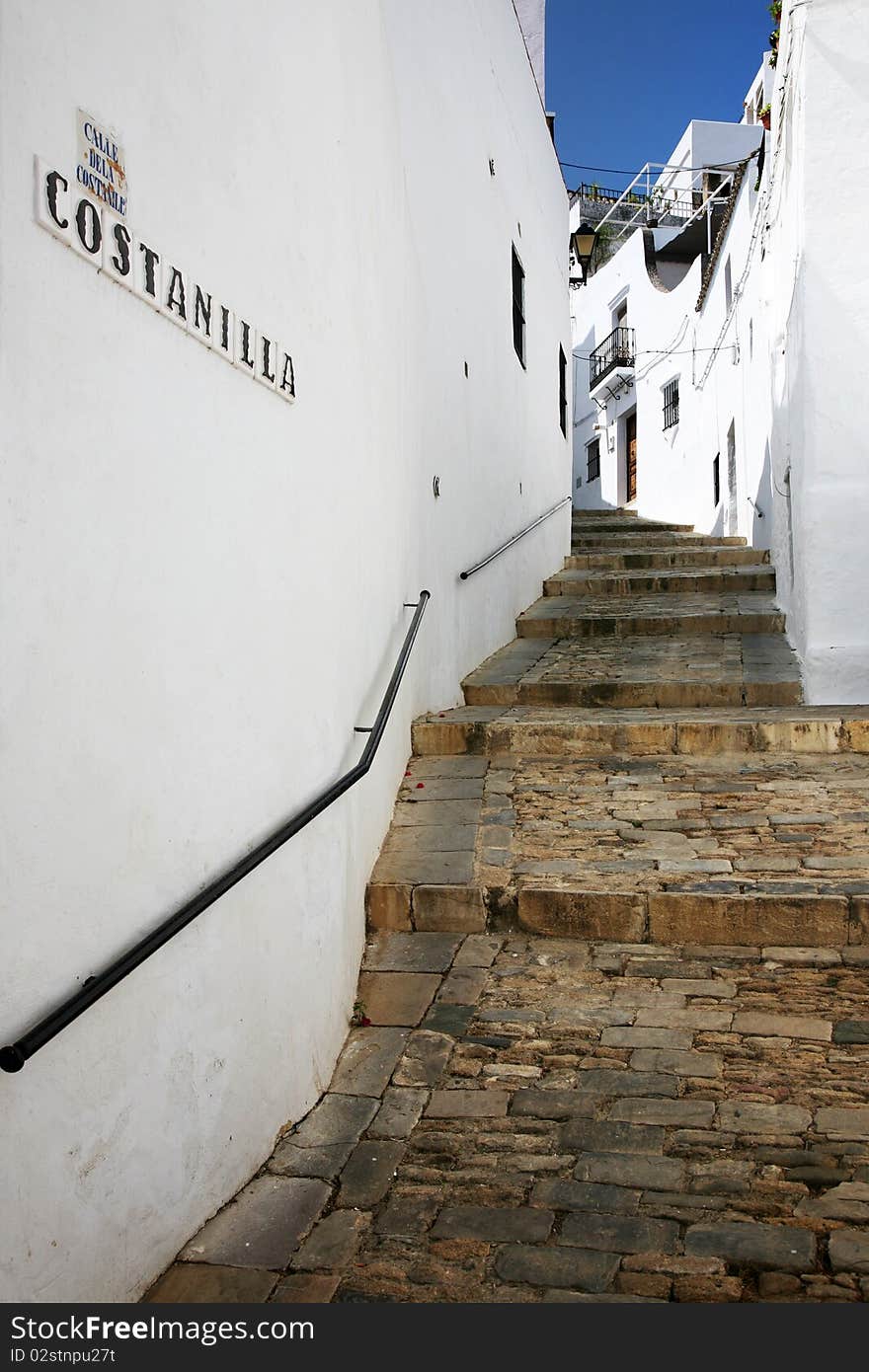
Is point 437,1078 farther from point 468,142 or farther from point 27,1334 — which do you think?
point 468,142

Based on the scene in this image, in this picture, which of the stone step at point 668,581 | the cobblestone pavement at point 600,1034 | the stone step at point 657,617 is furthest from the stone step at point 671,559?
the cobblestone pavement at point 600,1034

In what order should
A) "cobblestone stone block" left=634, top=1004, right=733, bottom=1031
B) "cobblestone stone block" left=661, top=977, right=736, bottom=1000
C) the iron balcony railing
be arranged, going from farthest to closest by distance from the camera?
the iron balcony railing < "cobblestone stone block" left=661, top=977, right=736, bottom=1000 < "cobblestone stone block" left=634, top=1004, right=733, bottom=1031

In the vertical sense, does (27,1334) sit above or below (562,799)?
below

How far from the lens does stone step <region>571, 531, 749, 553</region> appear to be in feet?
44.2

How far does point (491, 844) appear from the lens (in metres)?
5.04

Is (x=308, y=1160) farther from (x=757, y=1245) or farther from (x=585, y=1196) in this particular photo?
(x=757, y=1245)

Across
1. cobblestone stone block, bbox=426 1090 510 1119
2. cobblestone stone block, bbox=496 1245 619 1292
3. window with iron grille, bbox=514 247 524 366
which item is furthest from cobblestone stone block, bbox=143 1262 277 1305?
window with iron grille, bbox=514 247 524 366

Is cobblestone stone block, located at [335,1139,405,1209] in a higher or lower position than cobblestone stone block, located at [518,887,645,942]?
lower

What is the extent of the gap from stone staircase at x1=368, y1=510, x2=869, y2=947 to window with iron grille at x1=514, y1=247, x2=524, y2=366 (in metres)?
2.87

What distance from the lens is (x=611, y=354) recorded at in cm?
2266

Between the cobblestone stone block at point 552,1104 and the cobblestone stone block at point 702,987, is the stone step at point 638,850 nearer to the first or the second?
the cobblestone stone block at point 702,987

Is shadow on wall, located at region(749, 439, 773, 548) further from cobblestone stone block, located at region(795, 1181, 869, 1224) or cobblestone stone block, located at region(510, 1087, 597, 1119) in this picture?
cobblestone stone block, located at region(795, 1181, 869, 1224)

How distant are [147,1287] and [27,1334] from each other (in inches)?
18.4

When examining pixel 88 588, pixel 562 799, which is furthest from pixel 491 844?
pixel 88 588
